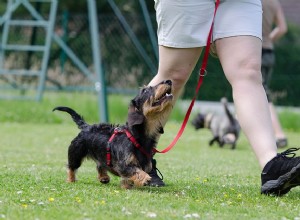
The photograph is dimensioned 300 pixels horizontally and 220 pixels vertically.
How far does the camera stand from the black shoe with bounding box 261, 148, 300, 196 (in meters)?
5.05

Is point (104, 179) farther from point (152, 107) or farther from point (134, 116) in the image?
point (152, 107)

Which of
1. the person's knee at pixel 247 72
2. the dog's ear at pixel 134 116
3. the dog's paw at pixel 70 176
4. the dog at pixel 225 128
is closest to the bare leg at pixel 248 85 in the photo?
the person's knee at pixel 247 72

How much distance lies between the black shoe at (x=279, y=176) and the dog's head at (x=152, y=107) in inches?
32.4

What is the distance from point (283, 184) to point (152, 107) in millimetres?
1046

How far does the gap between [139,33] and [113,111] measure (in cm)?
436

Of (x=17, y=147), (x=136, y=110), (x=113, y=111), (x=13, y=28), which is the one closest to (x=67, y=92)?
(x=113, y=111)

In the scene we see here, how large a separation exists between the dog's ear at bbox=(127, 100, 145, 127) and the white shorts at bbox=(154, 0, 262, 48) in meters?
0.53

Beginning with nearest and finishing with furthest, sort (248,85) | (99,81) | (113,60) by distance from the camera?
(248,85)
(99,81)
(113,60)

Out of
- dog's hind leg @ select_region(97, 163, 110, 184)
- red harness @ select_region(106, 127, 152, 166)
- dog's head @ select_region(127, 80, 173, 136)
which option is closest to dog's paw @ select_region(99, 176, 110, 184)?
dog's hind leg @ select_region(97, 163, 110, 184)

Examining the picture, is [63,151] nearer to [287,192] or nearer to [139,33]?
[287,192]

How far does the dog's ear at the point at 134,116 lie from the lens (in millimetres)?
5523

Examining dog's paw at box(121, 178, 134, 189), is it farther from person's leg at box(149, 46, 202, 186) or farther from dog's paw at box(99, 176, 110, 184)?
dog's paw at box(99, 176, 110, 184)

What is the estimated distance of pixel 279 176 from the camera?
16.9 feet

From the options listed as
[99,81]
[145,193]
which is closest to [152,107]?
[145,193]
